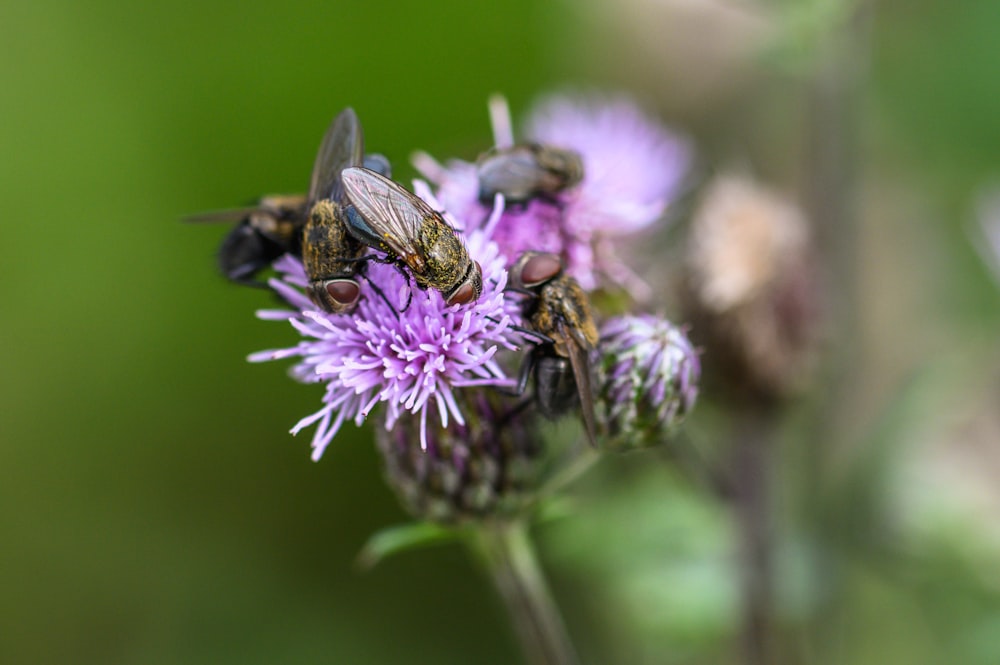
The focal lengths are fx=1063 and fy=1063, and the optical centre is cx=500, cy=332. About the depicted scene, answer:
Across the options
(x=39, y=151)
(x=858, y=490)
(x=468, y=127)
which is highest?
(x=39, y=151)

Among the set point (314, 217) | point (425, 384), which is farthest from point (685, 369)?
point (314, 217)

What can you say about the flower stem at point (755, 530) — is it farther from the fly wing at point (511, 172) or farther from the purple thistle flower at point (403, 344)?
the purple thistle flower at point (403, 344)

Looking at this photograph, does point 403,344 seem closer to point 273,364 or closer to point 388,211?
point 388,211

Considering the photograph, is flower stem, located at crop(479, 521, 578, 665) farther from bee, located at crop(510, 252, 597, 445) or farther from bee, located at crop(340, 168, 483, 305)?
bee, located at crop(340, 168, 483, 305)

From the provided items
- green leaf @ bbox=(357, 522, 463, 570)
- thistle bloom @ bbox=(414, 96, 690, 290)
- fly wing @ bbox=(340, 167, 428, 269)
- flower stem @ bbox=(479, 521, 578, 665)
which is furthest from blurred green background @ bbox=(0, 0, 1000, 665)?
fly wing @ bbox=(340, 167, 428, 269)

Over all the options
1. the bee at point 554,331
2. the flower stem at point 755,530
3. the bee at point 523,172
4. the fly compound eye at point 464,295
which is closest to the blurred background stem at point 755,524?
the flower stem at point 755,530

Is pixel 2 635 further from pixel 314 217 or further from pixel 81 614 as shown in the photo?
pixel 314 217

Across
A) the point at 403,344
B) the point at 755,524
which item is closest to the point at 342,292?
the point at 403,344

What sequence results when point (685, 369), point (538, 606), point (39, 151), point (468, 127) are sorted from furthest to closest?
point (468, 127) → point (39, 151) → point (538, 606) → point (685, 369)
